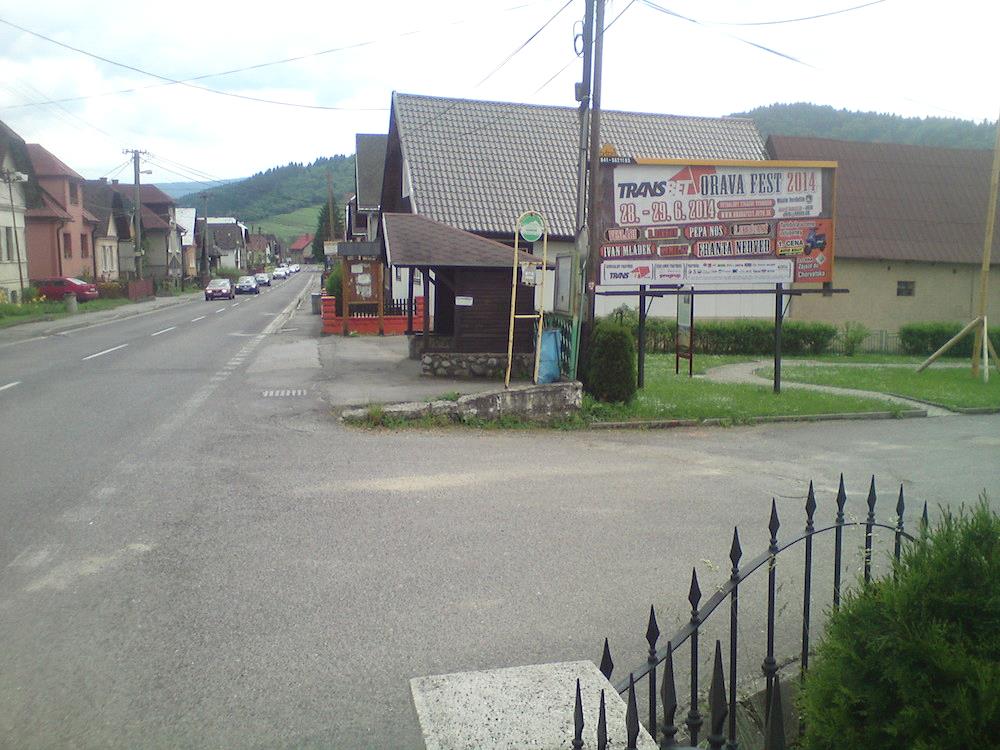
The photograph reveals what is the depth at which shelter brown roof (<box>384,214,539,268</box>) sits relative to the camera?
1802 cm

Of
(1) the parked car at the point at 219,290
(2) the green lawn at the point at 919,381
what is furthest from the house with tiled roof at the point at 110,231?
(2) the green lawn at the point at 919,381

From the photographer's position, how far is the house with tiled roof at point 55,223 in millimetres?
48656

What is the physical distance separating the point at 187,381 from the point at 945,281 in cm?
2745

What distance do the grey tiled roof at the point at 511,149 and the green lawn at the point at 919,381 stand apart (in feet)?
38.4

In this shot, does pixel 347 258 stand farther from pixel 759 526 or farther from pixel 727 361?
pixel 759 526

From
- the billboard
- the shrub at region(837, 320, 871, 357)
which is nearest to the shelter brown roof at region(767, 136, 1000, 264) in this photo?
the shrub at region(837, 320, 871, 357)

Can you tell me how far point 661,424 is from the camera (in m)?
13.6

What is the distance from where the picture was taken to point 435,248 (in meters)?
18.5

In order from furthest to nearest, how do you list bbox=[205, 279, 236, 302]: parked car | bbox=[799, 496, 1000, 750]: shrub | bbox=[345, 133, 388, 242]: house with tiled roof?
1. bbox=[205, 279, 236, 302]: parked car
2. bbox=[345, 133, 388, 242]: house with tiled roof
3. bbox=[799, 496, 1000, 750]: shrub

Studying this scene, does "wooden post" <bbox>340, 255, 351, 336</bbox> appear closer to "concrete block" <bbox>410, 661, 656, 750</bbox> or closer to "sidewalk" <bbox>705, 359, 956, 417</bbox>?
"sidewalk" <bbox>705, 359, 956, 417</bbox>

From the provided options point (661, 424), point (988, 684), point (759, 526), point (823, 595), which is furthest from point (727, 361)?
point (988, 684)

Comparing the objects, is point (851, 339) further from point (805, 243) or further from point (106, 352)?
point (106, 352)

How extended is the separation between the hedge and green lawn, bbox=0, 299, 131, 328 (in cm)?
2357

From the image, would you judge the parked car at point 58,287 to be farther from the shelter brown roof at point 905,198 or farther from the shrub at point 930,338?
the shrub at point 930,338
